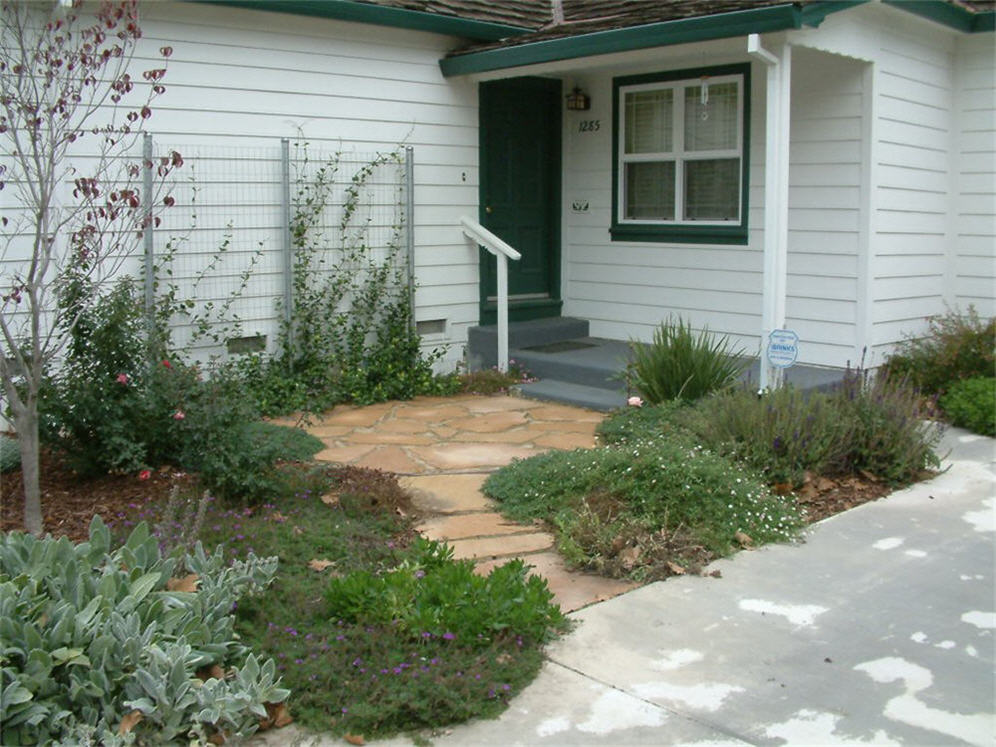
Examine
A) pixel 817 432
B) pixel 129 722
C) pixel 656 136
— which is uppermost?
pixel 656 136

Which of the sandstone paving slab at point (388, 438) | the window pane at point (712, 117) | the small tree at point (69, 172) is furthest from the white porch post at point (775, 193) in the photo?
the small tree at point (69, 172)

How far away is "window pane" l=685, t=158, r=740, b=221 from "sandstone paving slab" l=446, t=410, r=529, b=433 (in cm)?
284

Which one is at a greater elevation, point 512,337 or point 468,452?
point 512,337

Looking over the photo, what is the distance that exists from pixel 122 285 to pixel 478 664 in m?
3.51

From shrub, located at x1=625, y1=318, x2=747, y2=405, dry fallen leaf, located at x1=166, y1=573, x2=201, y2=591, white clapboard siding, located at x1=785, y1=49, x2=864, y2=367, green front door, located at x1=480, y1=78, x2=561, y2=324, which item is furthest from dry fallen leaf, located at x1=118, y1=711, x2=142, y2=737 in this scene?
green front door, located at x1=480, y1=78, x2=561, y2=324

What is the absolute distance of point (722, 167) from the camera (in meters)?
9.78

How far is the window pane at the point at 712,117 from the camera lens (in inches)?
380

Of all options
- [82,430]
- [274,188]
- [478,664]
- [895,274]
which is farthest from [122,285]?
[895,274]

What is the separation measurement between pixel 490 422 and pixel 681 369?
1.49 m

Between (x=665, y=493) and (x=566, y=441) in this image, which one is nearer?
(x=665, y=493)

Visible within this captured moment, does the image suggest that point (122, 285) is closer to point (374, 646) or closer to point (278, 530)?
point (278, 530)

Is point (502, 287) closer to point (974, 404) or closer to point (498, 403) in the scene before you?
point (498, 403)

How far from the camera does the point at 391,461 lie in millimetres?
6965

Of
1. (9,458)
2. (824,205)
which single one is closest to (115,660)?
(9,458)
